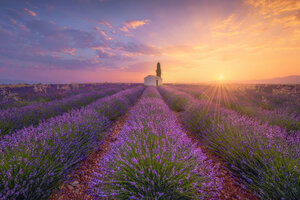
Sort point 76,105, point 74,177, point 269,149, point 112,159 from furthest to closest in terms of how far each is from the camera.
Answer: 1. point 76,105
2. point 74,177
3. point 269,149
4. point 112,159

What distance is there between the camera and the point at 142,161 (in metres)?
1.60

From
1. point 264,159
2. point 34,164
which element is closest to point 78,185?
point 34,164

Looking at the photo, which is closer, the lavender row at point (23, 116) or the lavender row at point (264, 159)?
the lavender row at point (264, 159)

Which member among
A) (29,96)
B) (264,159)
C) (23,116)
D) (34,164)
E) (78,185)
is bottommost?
(78,185)

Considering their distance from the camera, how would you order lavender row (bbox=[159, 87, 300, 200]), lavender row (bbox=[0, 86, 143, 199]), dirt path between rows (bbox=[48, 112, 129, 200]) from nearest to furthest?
lavender row (bbox=[0, 86, 143, 199]) < lavender row (bbox=[159, 87, 300, 200]) < dirt path between rows (bbox=[48, 112, 129, 200])

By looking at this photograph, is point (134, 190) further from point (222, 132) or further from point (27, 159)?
point (222, 132)

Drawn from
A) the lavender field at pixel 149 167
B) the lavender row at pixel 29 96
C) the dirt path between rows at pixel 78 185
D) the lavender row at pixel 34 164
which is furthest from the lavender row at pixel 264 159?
the lavender row at pixel 29 96

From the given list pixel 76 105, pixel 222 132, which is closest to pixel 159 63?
pixel 76 105

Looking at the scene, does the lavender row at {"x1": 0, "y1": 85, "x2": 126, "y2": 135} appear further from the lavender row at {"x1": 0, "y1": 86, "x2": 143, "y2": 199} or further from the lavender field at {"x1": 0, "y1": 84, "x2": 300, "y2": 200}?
the lavender row at {"x1": 0, "y1": 86, "x2": 143, "y2": 199}

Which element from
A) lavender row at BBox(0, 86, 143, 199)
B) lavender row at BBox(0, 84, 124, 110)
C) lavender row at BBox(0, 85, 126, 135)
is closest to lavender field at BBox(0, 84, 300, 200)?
lavender row at BBox(0, 86, 143, 199)

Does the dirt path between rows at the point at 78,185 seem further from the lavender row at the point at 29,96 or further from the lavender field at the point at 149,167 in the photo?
the lavender row at the point at 29,96

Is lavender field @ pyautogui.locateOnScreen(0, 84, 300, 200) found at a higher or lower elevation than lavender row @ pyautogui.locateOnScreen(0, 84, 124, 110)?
lower

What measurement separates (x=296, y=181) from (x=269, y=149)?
0.55 m

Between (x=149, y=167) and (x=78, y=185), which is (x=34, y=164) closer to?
(x=78, y=185)
